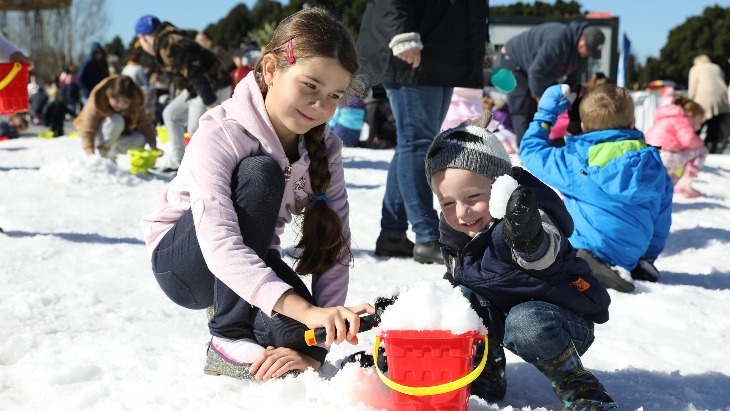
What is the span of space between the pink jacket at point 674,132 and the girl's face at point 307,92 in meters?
4.43

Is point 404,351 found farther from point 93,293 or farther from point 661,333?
point 93,293

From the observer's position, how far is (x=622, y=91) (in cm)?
321

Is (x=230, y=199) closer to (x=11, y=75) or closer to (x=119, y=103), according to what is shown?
(x=11, y=75)

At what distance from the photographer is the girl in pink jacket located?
65.6 inches

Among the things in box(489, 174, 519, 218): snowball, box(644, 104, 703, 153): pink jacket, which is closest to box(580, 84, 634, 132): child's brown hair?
box(489, 174, 519, 218): snowball

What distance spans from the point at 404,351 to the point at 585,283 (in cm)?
61

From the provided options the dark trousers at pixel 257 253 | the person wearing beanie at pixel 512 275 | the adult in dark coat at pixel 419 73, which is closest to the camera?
the person wearing beanie at pixel 512 275

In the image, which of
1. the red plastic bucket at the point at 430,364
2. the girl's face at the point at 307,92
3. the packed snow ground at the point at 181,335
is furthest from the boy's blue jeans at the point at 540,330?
the girl's face at the point at 307,92

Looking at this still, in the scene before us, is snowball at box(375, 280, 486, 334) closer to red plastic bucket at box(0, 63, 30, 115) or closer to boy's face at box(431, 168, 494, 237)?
boy's face at box(431, 168, 494, 237)

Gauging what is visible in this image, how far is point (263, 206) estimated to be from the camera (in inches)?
68.4

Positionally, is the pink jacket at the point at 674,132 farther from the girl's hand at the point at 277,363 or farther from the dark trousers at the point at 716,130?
the dark trousers at the point at 716,130

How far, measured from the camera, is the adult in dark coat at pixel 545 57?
617 centimetres

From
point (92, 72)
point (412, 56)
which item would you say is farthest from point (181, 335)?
point (92, 72)

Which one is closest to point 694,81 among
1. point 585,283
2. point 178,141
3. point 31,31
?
point 178,141
